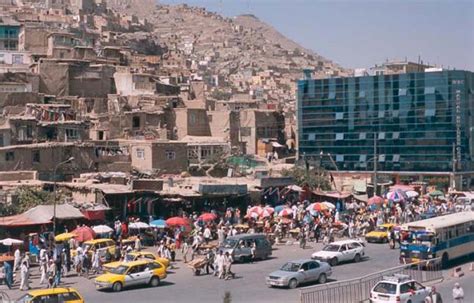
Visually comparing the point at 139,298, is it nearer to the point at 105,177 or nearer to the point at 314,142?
the point at 105,177

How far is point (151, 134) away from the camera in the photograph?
167 ft

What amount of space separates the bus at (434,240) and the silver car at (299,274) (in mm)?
3591

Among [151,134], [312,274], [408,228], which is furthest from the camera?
[151,134]

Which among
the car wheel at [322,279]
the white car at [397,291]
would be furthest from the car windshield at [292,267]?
the white car at [397,291]

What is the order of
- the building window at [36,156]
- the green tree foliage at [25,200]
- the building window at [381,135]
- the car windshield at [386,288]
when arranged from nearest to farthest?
1. the car windshield at [386,288]
2. the green tree foliage at [25,200]
3. the building window at [36,156]
4. the building window at [381,135]

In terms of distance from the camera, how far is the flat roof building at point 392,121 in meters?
68.8

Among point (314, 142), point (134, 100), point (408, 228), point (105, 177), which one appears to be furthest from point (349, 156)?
point (408, 228)

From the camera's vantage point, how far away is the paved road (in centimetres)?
2127

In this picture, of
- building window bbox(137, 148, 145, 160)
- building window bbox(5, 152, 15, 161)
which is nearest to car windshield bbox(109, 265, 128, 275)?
building window bbox(5, 152, 15, 161)

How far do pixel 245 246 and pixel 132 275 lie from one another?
6.14m

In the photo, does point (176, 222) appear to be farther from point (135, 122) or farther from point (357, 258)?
point (135, 122)

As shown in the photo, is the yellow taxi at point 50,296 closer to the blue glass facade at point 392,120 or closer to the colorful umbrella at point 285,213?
the colorful umbrella at point 285,213

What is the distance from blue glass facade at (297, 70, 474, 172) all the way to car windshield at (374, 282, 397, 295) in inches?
1989

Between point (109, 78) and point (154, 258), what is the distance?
112ft
